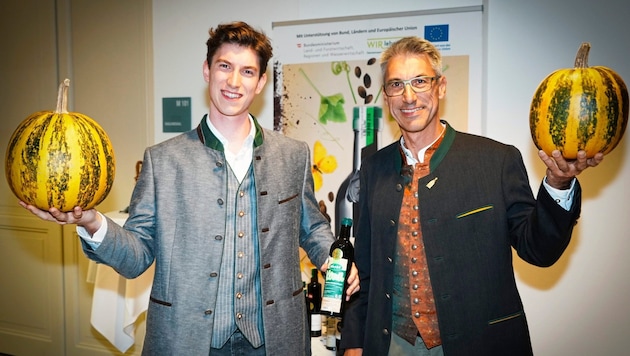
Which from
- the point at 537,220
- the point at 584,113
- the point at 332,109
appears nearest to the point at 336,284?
the point at 537,220

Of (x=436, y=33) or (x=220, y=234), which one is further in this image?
(x=436, y=33)

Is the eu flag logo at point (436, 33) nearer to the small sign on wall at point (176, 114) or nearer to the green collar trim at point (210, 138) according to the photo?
the green collar trim at point (210, 138)

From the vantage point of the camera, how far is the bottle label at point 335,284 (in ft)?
4.78

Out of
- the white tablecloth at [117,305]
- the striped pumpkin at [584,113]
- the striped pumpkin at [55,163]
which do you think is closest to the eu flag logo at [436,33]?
the striped pumpkin at [584,113]

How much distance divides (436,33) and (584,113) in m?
1.37

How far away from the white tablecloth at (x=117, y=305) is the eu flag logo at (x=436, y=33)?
188 centimetres

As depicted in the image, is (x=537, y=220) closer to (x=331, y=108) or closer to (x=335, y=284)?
(x=335, y=284)

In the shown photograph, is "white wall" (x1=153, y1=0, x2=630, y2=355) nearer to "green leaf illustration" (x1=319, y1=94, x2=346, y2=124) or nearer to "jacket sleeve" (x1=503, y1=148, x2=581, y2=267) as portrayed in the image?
"green leaf illustration" (x1=319, y1=94, x2=346, y2=124)

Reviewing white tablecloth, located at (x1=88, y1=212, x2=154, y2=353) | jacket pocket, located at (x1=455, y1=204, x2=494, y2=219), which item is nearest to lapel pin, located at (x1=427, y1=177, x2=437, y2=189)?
jacket pocket, located at (x1=455, y1=204, x2=494, y2=219)

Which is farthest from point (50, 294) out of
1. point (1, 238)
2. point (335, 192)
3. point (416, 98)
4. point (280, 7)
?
point (416, 98)

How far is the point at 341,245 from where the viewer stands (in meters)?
1.63

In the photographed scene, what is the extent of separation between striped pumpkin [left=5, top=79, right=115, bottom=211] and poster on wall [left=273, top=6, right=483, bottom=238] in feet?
4.90

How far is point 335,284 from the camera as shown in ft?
4.87

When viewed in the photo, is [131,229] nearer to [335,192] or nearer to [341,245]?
[341,245]
